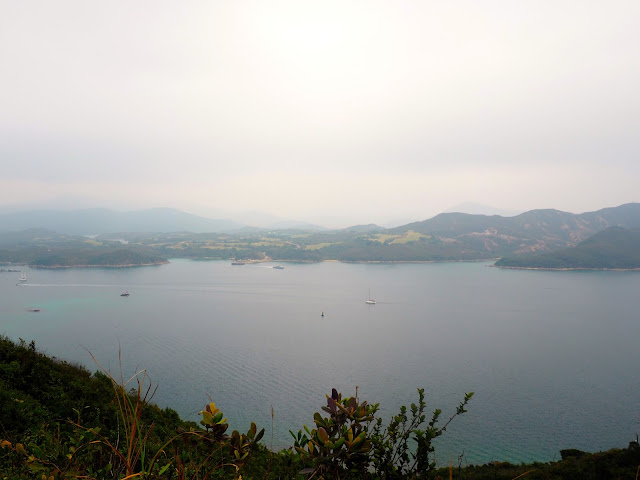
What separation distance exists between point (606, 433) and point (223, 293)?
60.3m

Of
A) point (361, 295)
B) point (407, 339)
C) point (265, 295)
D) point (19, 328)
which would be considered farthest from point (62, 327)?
point (361, 295)

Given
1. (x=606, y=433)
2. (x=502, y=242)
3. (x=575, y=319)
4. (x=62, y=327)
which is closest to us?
(x=606, y=433)

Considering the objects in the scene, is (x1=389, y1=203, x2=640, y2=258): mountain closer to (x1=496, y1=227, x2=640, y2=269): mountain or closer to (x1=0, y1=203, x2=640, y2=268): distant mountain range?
(x1=0, y1=203, x2=640, y2=268): distant mountain range

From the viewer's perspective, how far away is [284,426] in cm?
2269

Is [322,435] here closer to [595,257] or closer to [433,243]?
[595,257]

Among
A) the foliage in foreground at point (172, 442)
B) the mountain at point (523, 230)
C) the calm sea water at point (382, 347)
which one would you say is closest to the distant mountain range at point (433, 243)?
the mountain at point (523, 230)

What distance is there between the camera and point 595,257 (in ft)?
359

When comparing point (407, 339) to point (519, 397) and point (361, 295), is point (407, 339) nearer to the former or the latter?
point (519, 397)

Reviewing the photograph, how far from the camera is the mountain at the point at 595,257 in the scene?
107 m

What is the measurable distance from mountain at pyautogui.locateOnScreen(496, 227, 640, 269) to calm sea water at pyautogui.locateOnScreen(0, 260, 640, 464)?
26666mm

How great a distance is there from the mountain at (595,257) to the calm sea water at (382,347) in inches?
1050

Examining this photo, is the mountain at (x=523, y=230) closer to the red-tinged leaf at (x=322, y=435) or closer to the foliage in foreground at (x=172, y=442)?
the foliage in foreground at (x=172, y=442)

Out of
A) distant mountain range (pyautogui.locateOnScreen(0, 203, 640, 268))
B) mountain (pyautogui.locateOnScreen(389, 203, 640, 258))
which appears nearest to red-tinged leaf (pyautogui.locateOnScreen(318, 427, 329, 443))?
distant mountain range (pyautogui.locateOnScreen(0, 203, 640, 268))

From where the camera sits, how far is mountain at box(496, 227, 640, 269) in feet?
349
